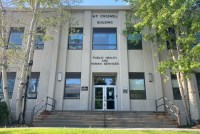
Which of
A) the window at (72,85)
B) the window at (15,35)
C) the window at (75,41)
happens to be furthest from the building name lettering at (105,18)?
the window at (15,35)

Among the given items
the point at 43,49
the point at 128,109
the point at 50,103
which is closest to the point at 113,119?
the point at 128,109

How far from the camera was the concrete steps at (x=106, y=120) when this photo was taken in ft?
42.2

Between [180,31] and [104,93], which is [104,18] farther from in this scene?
[180,31]

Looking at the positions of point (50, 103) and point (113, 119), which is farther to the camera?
point (50, 103)

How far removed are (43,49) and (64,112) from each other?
581 centimetres

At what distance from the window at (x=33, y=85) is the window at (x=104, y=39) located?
492 cm

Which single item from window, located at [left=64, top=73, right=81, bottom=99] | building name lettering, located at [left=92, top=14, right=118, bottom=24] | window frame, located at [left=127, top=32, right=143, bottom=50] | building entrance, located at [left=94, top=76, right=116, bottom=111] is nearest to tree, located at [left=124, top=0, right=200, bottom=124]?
window frame, located at [left=127, top=32, right=143, bottom=50]

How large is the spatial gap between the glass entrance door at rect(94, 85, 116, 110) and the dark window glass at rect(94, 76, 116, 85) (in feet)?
1.07

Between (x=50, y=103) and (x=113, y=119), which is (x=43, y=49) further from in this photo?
(x=113, y=119)

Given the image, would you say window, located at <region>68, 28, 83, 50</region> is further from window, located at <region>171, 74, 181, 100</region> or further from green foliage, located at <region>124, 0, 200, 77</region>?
window, located at <region>171, 74, 181, 100</region>

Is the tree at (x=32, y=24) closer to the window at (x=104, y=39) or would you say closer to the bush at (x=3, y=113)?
the bush at (x=3, y=113)

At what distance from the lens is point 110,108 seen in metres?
17.2

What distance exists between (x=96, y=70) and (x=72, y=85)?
83.2 inches

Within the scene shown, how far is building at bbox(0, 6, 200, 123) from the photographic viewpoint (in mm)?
16766
